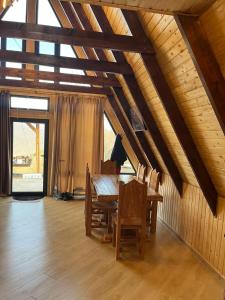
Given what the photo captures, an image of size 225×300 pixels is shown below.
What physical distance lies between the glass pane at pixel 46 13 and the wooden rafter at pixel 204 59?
15.5 feet

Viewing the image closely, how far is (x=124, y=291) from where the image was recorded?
2625mm

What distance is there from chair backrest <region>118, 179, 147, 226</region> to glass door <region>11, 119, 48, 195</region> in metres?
3.45

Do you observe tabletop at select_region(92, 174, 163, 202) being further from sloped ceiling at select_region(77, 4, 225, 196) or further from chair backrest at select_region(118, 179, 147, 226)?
sloped ceiling at select_region(77, 4, 225, 196)

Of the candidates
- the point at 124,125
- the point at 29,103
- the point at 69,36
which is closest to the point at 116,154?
the point at 124,125

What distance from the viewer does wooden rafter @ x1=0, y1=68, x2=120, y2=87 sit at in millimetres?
4523

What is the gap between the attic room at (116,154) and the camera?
236 centimetres

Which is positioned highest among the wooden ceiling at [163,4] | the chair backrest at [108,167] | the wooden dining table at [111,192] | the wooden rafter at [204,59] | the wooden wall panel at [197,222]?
the wooden ceiling at [163,4]

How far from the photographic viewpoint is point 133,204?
332 cm

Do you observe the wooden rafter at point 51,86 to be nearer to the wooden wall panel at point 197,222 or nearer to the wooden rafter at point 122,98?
the wooden rafter at point 122,98

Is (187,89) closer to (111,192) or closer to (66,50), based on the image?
(111,192)

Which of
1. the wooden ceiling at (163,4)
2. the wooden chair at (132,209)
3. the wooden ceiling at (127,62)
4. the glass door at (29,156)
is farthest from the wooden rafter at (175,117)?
the glass door at (29,156)

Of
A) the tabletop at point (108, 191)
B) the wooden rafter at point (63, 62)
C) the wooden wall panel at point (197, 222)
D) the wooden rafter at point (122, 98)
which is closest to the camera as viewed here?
the wooden wall panel at point (197, 222)

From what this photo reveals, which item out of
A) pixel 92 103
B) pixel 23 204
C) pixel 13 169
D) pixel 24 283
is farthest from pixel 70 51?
pixel 24 283

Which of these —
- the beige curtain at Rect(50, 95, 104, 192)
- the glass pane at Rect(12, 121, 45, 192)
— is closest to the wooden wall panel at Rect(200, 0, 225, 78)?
the beige curtain at Rect(50, 95, 104, 192)
